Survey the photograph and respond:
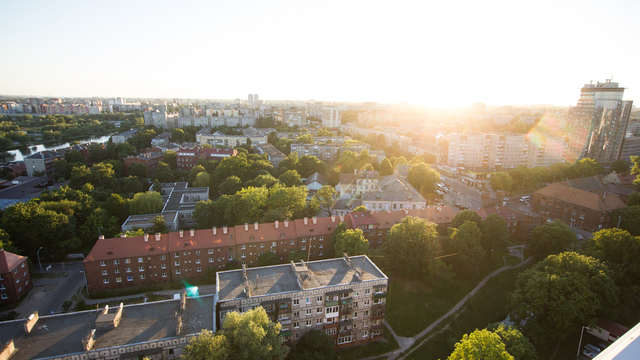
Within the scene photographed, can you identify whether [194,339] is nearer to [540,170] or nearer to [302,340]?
[302,340]

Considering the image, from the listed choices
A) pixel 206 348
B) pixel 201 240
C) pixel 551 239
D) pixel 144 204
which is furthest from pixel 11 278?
pixel 551 239

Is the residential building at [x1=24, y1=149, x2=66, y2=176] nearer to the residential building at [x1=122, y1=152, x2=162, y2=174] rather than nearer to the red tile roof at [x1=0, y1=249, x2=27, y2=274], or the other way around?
the residential building at [x1=122, y1=152, x2=162, y2=174]

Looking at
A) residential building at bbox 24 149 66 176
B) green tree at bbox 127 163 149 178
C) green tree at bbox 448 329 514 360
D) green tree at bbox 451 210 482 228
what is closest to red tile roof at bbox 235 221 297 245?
green tree at bbox 451 210 482 228

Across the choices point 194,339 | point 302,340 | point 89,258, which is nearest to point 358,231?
point 302,340

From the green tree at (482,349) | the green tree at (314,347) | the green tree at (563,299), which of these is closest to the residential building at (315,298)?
the green tree at (314,347)

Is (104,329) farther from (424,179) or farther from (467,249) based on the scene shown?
(424,179)

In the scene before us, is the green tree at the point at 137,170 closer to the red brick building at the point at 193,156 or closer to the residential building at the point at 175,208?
the red brick building at the point at 193,156
